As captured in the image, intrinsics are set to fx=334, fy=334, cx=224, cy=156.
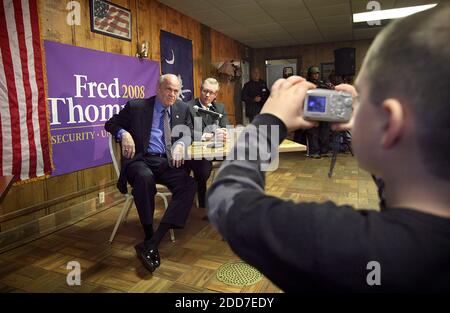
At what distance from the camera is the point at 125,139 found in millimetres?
2404

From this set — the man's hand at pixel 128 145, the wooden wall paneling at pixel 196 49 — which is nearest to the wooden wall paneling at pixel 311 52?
the wooden wall paneling at pixel 196 49

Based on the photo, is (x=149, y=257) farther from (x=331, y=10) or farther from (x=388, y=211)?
(x=331, y=10)

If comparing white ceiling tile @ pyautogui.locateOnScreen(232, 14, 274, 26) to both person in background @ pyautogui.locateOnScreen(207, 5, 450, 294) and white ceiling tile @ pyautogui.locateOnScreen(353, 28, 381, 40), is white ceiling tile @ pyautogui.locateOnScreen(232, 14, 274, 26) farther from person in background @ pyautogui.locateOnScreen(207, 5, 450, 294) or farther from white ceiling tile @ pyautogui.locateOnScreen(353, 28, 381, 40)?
person in background @ pyautogui.locateOnScreen(207, 5, 450, 294)

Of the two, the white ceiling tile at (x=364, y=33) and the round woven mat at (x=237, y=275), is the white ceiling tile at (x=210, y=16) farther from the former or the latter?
the round woven mat at (x=237, y=275)

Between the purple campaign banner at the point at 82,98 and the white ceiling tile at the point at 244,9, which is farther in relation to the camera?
the white ceiling tile at the point at 244,9

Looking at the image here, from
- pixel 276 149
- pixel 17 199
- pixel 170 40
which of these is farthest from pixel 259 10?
pixel 276 149

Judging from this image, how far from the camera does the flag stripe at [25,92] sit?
Answer: 253 cm

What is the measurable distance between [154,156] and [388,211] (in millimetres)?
2339

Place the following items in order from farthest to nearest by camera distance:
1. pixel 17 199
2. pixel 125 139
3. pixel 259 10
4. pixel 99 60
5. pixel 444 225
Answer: pixel 259 10, pixel 99 60, pixel 17 199, pixel 125 139, pixel 444 225

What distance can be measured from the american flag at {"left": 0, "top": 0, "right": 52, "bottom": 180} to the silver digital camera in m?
2.57

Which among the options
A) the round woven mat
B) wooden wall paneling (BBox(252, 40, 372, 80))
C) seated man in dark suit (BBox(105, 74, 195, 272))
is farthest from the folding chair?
wooden wall paneling (BBox(252, 40, 372, 80))
